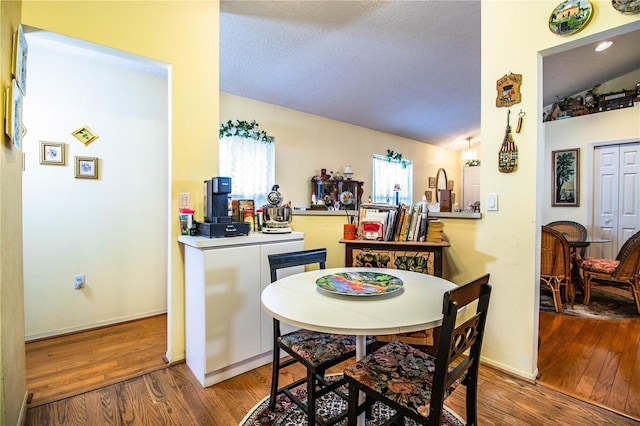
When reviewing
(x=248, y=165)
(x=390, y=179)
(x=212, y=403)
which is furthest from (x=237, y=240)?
(x=390, y=179)

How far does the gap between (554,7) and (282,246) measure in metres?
2.28

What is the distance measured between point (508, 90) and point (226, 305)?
7.66 ft

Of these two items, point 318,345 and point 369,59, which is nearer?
point 318,345

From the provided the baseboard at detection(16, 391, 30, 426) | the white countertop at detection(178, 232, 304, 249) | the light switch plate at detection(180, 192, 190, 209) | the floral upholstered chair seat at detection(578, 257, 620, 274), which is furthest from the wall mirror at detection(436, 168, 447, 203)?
the baseboard at detection(16, 391, 30, 426)

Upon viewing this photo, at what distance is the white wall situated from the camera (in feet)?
8.34

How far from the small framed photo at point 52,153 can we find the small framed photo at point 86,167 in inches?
4.5

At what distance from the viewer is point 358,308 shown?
119cm

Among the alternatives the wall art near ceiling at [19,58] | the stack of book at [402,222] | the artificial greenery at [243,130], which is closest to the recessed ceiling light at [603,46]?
the stack of book at [402,222]

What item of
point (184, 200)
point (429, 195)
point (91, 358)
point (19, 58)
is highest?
point (19, 58)

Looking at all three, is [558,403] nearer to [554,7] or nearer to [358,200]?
[554,7]

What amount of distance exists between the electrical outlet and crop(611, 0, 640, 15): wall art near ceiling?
4253 millimetres

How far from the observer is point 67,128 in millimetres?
2656

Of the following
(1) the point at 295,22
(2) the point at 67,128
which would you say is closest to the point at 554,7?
(1) the point at 295,22

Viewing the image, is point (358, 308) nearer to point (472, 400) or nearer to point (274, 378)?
point (472, 400)
